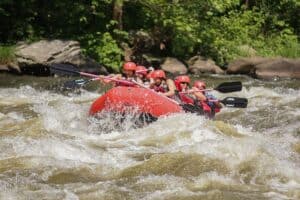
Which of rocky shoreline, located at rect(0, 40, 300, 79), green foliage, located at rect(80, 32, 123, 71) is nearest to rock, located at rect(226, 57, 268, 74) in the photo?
rocky shoreline, located at rect(0, 40, 300, 79)

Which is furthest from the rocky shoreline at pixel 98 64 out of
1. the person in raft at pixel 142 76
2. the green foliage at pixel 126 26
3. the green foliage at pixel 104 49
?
the person in raft at pixel 142 76

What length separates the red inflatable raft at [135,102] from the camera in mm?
7578

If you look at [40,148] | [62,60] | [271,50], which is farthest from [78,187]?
[271,50]

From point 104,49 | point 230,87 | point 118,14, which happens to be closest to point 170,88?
point 230,87

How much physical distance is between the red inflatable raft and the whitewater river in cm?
15

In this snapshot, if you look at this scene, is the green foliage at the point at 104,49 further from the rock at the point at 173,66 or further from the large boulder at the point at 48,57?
the rock at the point at 173,66

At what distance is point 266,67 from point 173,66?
2.27 m

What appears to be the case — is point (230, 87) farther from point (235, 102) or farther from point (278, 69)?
point (278, 69)

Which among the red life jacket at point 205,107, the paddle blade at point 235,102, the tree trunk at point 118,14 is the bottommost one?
the red life jacket at point 205,107

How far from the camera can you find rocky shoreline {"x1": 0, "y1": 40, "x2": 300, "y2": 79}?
13.1 meters

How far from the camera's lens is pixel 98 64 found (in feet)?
44.4

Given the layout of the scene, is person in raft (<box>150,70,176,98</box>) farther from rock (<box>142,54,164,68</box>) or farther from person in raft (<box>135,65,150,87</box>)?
rock (<box>142,54,164,68</box>)

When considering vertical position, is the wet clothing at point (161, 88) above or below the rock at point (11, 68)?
above

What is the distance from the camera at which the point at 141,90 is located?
7734mm
